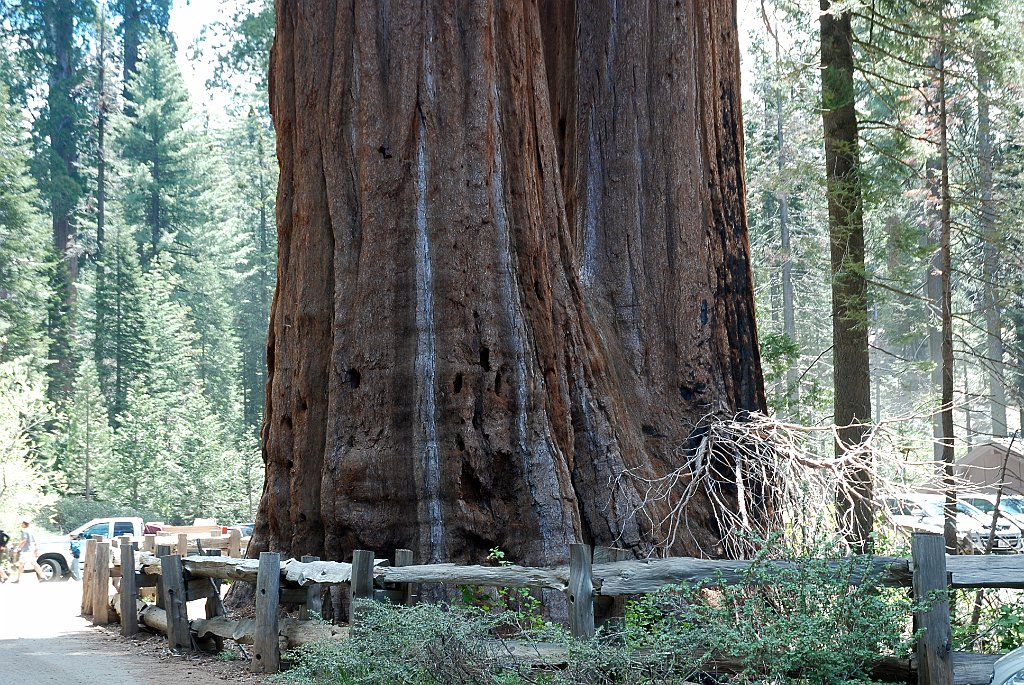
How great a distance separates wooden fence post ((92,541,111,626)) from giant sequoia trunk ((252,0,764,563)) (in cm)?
410

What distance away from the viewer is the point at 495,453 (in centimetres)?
920

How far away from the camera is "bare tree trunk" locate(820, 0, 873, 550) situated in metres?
17.9

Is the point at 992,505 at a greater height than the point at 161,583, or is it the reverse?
the point at 161,583

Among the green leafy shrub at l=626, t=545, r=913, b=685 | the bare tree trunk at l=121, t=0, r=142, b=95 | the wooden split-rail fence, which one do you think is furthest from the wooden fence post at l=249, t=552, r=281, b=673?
the bare tree trunk at l=121, t=0, r=142, b=95

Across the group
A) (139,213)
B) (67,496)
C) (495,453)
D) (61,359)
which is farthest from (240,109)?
(495,453)

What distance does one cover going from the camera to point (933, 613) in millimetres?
6355

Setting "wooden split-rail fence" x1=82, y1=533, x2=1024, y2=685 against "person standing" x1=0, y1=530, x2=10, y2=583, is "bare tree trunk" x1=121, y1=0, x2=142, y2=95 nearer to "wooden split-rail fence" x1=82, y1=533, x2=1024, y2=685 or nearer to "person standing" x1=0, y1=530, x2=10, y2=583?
"person standing" x1=0, y1=530, x2=10, y2=583

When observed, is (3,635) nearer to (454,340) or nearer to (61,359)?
(454,340)

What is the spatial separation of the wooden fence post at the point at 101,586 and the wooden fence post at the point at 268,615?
5.51 meters

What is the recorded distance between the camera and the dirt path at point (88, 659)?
9.07 m

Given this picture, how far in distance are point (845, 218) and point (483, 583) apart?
42.9ft

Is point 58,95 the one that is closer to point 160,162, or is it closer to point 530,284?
point 160,162

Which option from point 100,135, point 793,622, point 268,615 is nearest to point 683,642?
point 793,622

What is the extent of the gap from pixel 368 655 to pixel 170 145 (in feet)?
186
